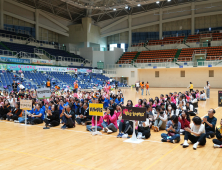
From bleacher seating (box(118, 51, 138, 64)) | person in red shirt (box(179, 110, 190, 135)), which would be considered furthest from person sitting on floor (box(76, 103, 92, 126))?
bleacher seating (box(118, 51, 138, 64))

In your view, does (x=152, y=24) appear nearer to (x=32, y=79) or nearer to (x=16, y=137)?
(x=32, y=79)

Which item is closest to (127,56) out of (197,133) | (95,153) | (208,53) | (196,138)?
(208,53)

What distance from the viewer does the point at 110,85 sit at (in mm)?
29703

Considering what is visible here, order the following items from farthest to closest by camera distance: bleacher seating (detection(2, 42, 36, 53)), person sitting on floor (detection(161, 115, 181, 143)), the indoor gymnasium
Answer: bleacher seating (detection(2, 42, 36, 53))
person sitting on floor (detection(161, 115, 181, 143))
the indoor gymnasium

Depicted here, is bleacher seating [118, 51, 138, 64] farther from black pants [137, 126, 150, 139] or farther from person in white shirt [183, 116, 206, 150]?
person in white shirt [183, 116, 206, 150]

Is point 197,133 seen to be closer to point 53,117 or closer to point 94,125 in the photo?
point 94,125

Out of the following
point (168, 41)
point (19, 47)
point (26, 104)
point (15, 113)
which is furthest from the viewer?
point (168, 41)

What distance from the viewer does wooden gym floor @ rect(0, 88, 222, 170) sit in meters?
5.20

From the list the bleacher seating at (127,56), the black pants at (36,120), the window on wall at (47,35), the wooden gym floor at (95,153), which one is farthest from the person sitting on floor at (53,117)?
the bleacher seating at (127,56)

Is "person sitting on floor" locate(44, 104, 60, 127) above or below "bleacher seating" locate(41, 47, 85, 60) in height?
below

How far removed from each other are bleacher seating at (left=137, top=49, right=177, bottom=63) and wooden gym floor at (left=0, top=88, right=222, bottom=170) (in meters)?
31.8

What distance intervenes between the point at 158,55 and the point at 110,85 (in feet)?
48.5

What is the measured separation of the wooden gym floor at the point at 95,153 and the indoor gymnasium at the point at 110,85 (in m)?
0.03

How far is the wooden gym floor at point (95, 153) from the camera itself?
5.20 metres
